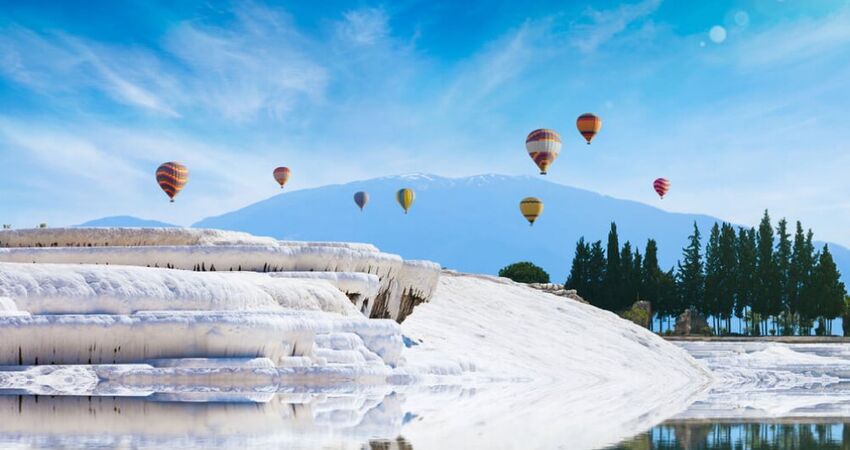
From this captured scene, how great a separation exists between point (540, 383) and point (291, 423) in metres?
10.7

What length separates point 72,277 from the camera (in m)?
16.8

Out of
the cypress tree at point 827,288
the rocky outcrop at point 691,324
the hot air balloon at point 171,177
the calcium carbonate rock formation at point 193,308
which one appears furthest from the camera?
the rocky outcrop at point 691,324

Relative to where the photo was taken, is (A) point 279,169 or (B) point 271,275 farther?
(A) point 279,169

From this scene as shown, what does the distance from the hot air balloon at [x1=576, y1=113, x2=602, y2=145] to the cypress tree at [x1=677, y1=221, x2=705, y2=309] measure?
92.6 feet

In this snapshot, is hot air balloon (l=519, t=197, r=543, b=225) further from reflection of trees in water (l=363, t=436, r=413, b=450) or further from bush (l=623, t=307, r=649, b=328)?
reflection of trees in water (l=363, t=436, r=413, b=450)

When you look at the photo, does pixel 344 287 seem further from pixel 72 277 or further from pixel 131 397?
pixel 131 397

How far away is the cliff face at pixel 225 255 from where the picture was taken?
21.2 metres

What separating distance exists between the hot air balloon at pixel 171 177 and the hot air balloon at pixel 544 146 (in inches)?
651

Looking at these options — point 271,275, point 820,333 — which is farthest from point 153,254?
point 820,333

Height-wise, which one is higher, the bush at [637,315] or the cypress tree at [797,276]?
the cypress tree at [797,276]

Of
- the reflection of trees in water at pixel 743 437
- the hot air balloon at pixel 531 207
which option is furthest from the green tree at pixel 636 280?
the reflection of trees in water at pixel 743 437

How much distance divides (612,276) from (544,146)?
2946cm

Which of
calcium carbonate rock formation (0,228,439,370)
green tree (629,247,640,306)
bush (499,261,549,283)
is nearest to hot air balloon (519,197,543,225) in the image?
bush (499,261,549,283)

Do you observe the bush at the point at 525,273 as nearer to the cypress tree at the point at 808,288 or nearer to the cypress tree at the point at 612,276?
the cypress tree at the point at 612,276
